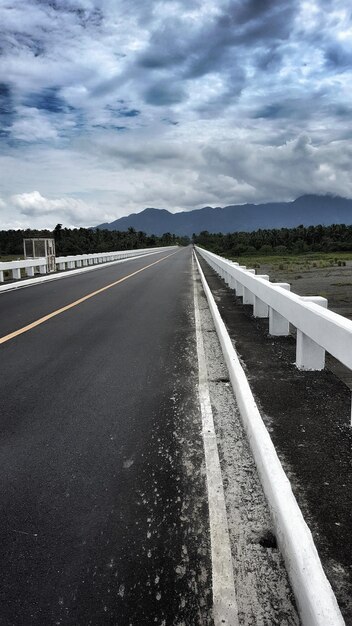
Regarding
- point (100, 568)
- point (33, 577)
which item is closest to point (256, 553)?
point (100, 568)

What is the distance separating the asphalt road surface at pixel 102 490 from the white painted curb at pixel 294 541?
0.40 metres

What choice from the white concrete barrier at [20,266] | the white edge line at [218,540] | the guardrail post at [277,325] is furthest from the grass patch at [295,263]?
the white edge line at [218,540]

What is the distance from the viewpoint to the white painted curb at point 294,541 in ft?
6.61

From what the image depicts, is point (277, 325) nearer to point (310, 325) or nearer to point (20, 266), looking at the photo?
point (310, 325)

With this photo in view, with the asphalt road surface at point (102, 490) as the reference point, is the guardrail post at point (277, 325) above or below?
above

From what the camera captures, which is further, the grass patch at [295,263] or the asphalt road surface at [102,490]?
the grass patch at [295,263]

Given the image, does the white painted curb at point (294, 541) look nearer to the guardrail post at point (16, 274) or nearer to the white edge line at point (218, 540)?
the white edge line at point (218, 540)

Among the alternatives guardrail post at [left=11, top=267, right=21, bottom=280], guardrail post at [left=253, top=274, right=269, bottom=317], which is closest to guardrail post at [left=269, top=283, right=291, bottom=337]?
guardrail post at [left=253, top=274, right=269, bottom=317]

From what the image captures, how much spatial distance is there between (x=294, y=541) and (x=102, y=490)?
134 cm

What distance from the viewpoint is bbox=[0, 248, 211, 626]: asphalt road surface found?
229 cm

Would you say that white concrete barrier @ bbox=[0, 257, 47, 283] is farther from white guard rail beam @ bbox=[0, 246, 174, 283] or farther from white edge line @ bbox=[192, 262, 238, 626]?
white edge line @ bbox=[192, 262, 238, 626]

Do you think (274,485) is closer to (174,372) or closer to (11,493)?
(11,493)

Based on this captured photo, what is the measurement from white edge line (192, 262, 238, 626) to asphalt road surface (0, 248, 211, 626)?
0.05 meters

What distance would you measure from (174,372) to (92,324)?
3742 mm
